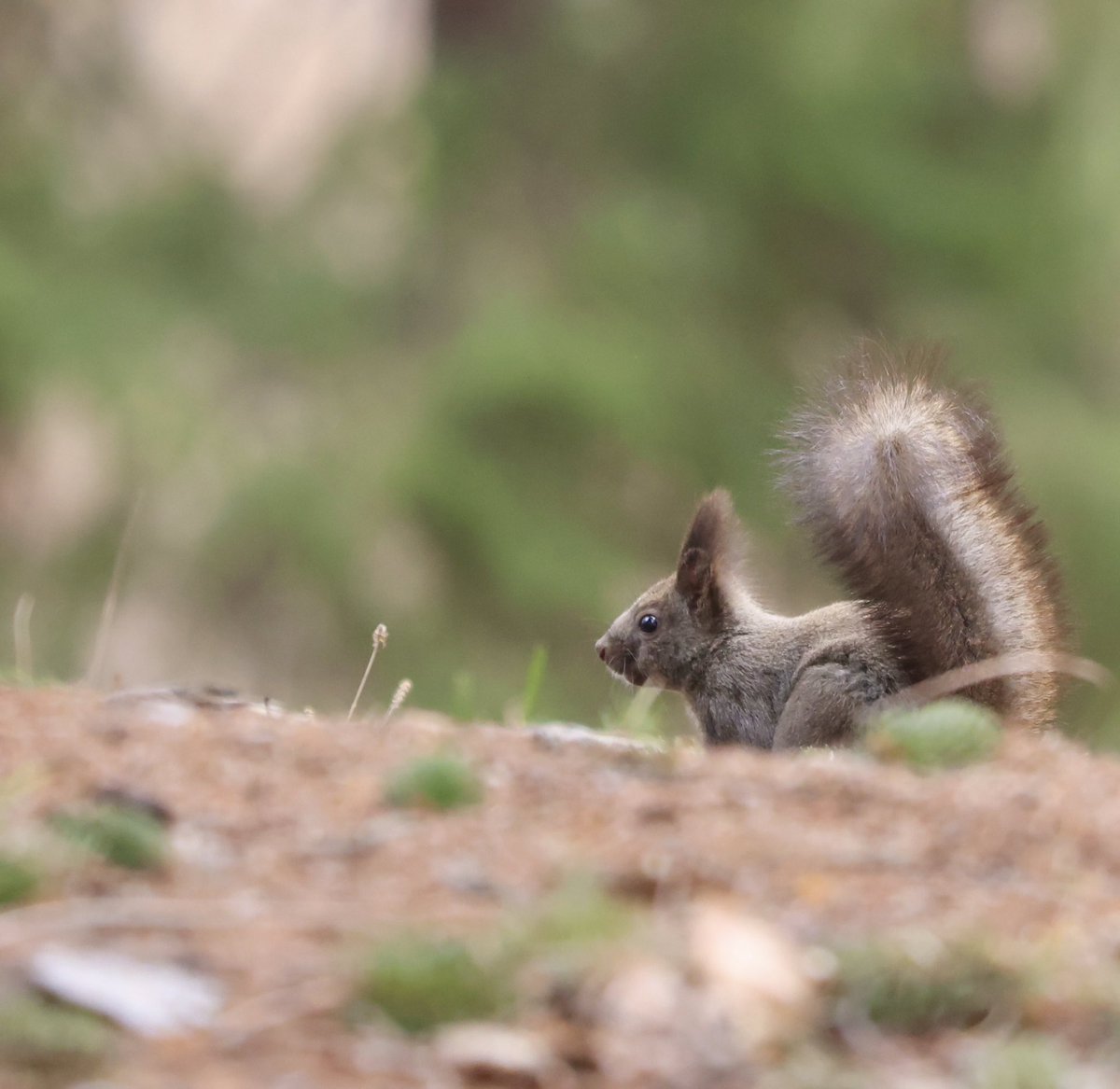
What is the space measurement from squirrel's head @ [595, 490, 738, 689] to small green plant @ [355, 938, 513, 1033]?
2.74 meters

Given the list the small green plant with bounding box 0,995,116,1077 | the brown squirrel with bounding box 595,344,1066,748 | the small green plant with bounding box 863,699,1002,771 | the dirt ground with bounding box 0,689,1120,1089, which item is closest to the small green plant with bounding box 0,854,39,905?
the dirt ground with bounding box 0,689,1120,1089

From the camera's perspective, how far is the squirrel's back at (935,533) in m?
3.64

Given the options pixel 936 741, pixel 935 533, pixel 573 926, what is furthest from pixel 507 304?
pixel 573 926

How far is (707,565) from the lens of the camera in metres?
4.46

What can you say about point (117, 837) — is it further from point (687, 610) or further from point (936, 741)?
point (687, 610)

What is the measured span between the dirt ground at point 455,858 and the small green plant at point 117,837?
0.02 meters

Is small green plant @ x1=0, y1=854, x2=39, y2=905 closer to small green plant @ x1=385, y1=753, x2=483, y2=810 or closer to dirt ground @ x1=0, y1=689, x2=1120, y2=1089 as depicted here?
dirt ground @ x1=0, y1=689, x2=1120, y2=1089

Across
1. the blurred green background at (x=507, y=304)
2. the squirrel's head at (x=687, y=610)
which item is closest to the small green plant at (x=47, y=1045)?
the squirrel's head at (x=687, y=610)

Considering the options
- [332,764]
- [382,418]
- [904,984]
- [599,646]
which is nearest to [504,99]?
[382,418]

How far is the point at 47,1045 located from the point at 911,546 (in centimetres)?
244

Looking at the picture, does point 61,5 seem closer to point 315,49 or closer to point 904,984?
point 315,49

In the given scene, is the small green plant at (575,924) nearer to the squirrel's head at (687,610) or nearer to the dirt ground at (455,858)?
the dirt ground at (455,858)

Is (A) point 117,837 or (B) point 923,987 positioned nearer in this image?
(B) point 923,987

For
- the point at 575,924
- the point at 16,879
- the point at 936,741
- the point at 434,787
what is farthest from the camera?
the point at 936,741
